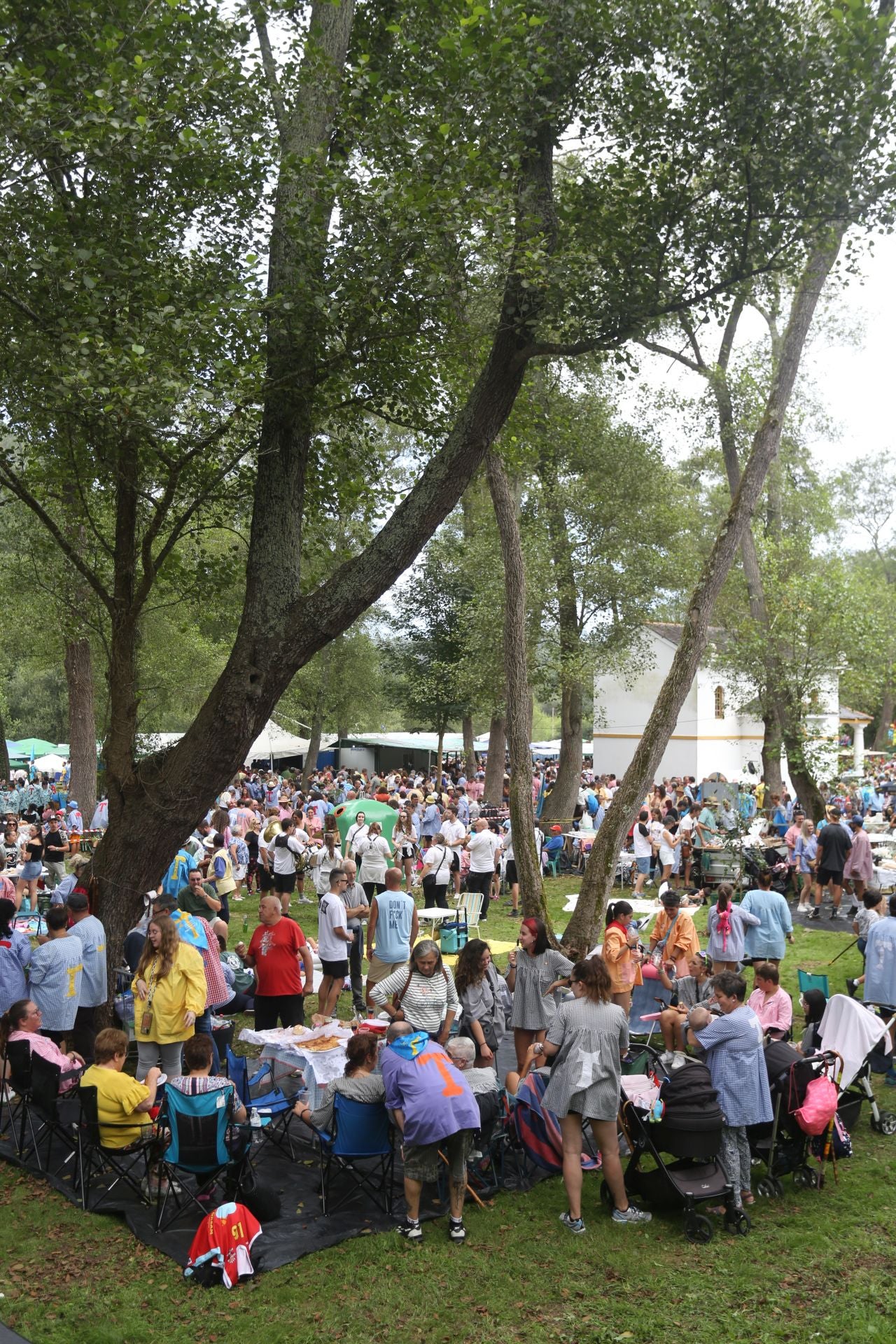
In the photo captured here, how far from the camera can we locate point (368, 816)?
49.6 feet

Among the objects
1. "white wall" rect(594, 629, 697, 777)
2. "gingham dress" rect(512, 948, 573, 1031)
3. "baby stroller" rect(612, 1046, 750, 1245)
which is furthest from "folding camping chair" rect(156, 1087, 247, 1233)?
"white wall" rect(594, 629, 697, 777)

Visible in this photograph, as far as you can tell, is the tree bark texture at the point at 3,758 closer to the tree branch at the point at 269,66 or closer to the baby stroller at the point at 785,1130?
the tree branch at the point at 269,66

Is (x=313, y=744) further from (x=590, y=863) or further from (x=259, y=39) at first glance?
(x=259, y=39)

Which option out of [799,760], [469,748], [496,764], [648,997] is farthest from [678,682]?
[469,748]

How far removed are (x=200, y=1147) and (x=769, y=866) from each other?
39.5ft

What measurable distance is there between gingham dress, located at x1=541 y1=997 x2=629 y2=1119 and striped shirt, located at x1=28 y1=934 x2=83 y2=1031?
144 inches

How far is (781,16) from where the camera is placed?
7.75m

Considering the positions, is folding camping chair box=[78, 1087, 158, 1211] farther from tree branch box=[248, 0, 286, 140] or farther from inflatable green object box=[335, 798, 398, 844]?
inflatable green object box=[335, 798, 398, 844]

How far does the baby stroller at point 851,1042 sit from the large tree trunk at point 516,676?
523 cm

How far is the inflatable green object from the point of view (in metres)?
15.1

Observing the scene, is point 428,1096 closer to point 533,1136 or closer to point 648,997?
point 533,1136

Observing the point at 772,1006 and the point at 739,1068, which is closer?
the point at 739,1068

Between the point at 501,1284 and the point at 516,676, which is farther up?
the point at 516,676

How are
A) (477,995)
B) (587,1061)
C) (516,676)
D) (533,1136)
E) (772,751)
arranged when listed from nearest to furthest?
(587,1061), (533,1136), (477,995), (516,676), (772,751)
